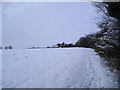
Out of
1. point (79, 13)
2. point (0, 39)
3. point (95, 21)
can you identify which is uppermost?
point (79, 13)

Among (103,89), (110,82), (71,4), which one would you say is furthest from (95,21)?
(103,89)

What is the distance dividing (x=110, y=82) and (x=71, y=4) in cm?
358

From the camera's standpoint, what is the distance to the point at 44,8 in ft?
20.3

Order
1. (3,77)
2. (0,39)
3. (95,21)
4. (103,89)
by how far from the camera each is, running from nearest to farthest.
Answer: (103,89)
(3,77)
(0,39)
(95,21)

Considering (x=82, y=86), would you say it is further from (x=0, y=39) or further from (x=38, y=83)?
(x=0, y=39)

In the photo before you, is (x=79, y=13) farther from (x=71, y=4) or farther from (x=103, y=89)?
(x=103, y=89)

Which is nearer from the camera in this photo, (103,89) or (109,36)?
(103,89)

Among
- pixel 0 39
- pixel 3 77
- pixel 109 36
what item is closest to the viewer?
pixel 3 77

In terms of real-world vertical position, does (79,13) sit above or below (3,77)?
above

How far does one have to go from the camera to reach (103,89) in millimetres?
3127

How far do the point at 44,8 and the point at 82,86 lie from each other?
4.20m

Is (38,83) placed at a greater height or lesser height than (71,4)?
lesser

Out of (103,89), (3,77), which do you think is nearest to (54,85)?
(103,89)

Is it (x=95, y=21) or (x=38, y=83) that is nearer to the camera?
(x=38, y=83)
